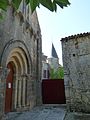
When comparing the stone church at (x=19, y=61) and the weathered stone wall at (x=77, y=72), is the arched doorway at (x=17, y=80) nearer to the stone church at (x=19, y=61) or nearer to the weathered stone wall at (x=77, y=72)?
the stone church at (x=19, y=61)

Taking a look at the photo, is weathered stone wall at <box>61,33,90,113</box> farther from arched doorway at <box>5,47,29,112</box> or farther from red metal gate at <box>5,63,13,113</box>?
red metal gate at <box>5,63,13,113</box>

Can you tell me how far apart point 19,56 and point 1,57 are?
2591 mm

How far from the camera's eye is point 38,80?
1176 cm

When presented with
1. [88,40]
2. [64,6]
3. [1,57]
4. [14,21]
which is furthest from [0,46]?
[64,6]

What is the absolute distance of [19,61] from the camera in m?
9.93

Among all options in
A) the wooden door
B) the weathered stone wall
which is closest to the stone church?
the wooden door

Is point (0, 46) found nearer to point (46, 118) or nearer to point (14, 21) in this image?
point (14, 21)

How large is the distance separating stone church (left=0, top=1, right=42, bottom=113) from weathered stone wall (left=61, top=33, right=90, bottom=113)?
2333 millimetres

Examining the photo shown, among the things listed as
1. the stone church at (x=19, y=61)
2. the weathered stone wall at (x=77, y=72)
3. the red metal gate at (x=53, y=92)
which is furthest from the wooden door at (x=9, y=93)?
the red metal gate at (x=53, y=92)

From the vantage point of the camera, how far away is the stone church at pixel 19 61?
7.80 metres

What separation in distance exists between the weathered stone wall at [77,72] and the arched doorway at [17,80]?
248 cm

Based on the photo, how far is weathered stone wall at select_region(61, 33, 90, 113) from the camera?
29.7 ft

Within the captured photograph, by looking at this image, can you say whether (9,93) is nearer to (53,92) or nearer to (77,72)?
(77,72)

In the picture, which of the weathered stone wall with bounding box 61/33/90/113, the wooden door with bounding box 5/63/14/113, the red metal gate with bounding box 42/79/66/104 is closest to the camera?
the wooden door with bounding box 5/63/14/113
